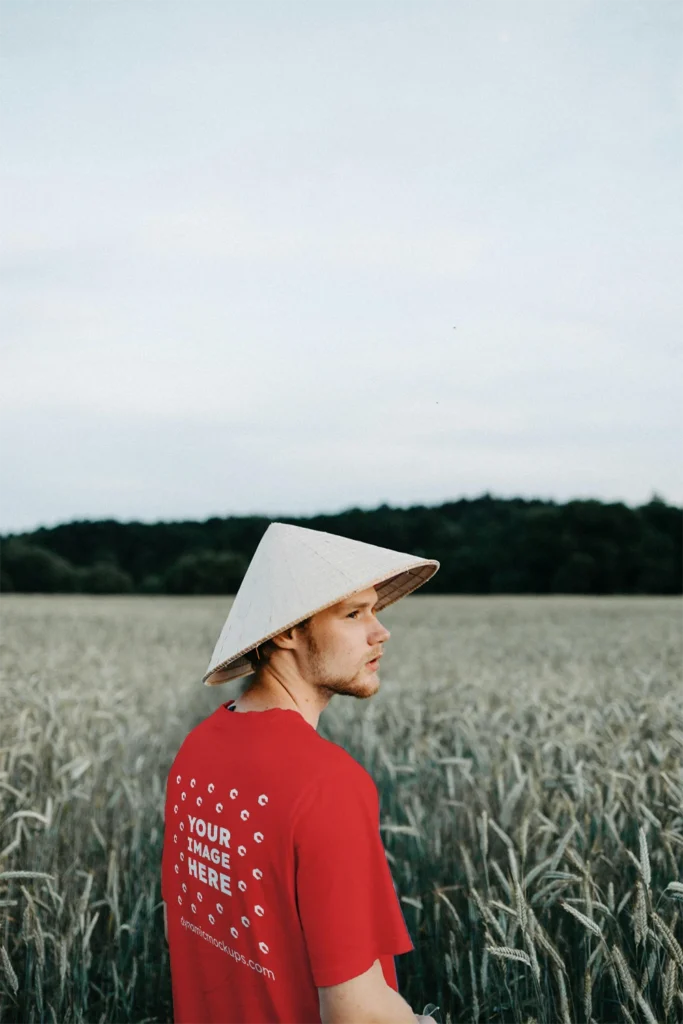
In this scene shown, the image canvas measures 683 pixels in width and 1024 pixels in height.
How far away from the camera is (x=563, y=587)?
44.2 meters

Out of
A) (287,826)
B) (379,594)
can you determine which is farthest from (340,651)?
(379,594)

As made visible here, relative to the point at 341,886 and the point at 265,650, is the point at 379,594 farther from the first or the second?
the point at 341,886

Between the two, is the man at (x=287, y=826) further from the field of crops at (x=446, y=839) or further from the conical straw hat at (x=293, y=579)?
the field of crops at (x=446, y=839)

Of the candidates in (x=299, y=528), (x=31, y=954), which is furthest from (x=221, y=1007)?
(x=31, y=954)

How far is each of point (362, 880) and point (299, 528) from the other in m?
0.72

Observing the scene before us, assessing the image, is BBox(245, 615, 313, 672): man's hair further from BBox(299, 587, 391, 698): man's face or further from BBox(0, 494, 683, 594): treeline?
BBox(0, 494, 683, 594): treeline

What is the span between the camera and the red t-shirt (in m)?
1.39

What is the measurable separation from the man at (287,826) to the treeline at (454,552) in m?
38.6

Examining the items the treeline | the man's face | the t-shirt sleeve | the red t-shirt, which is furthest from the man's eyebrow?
the treeline

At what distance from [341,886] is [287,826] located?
5.0 inches

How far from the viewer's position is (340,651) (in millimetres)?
1709

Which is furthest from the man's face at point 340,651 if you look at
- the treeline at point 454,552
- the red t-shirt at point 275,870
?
the treeline at point 454,552

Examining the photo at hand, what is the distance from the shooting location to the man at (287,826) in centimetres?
139

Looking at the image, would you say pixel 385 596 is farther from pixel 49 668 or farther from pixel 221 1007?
pixel 49 668
